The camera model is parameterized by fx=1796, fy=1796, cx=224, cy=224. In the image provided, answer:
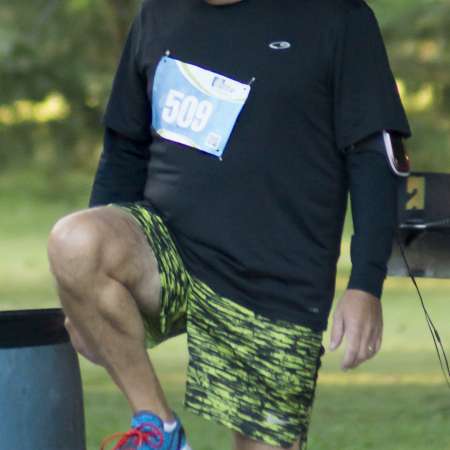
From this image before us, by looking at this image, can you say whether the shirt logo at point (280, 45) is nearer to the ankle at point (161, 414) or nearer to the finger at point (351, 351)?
the finger at point (351, 351)

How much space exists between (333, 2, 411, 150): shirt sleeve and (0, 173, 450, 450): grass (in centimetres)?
233

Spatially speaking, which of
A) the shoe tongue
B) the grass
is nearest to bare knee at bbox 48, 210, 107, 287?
the shoe tongue

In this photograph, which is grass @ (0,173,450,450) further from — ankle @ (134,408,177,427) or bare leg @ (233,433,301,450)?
ankle @ (134,408,177,427)

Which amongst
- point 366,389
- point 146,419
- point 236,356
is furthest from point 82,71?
point 146,419

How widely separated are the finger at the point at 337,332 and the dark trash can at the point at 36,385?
863mm

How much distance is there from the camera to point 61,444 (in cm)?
520

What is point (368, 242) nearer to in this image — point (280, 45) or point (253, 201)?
point (253, 201)

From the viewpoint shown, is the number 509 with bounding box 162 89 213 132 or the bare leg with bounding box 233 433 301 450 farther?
the bare leg with bounding box 233 433 301 450

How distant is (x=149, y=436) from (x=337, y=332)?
0.58m

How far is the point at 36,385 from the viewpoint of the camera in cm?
515

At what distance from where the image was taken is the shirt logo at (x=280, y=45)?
5.20m

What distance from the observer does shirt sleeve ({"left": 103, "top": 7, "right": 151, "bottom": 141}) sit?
5.51 meters

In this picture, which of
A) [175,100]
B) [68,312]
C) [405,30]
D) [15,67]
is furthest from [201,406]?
[15,67]

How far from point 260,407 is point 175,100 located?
941 mm
